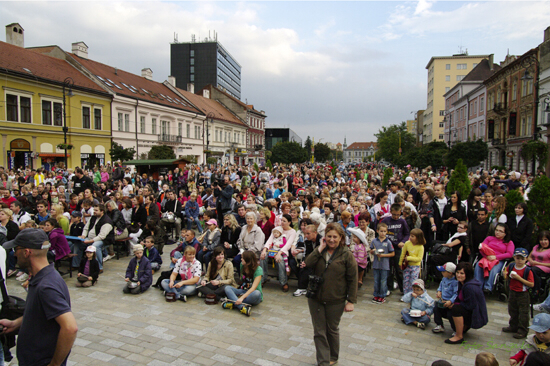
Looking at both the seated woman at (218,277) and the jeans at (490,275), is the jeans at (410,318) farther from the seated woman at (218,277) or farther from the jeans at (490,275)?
the seated woman at (218,277)

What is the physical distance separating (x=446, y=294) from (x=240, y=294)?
361cm

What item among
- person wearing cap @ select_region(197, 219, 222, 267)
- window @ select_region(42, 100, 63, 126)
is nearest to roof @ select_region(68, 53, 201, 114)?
window @ select_region(42, 100, 63, 126)

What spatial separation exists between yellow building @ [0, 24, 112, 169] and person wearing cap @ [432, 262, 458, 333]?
2398 cm

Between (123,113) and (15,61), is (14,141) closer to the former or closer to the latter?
(15,61)

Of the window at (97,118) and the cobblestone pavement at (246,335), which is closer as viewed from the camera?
the cobblestone pavement at (246,335)

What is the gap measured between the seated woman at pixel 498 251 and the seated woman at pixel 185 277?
5.68 m

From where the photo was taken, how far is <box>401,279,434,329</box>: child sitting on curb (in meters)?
5.82

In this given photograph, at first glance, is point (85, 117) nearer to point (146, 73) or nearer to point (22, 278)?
point (146, 73)

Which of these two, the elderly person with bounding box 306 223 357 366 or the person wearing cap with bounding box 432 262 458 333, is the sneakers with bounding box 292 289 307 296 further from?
the elderly person with bounding box 306 223 357 366

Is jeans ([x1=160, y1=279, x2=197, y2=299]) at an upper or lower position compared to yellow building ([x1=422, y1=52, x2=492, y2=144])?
lower

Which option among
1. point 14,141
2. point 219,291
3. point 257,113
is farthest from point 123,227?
point 257,113

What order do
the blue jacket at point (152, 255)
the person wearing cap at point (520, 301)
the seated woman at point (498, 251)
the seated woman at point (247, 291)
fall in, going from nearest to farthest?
the person wearing cap at point (520, 301) → the seated woman at point (247, 291) → the seated woman at point (498, 251) → the blue jacket at point (152, 255)

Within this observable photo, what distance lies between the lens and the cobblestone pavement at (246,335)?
480 centimetres

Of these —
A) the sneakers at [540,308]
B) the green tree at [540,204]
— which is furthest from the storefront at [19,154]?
the sneakers at [540,308]
